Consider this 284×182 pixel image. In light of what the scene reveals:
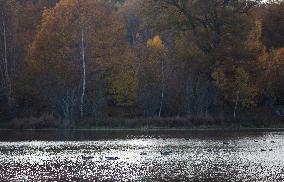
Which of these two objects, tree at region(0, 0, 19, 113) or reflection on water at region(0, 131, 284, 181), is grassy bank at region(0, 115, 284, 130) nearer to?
tree at region(0, 0, 19, 113)

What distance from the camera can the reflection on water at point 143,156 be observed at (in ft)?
112

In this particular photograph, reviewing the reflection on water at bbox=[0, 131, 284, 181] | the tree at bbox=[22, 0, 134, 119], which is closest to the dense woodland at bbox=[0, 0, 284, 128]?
the tree at bbox=[22, 0, 134, 119]

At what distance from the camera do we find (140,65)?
77125mm

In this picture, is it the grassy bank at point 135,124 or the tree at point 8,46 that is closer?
the grassy bank at point 135,124

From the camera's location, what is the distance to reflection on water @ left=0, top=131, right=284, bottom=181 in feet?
112

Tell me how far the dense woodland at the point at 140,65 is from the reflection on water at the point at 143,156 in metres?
11.2

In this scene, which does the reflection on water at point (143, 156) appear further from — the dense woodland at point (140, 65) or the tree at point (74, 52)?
the dense woodland at point (140, 65)

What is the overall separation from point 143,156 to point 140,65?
3423 cm

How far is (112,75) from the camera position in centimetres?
7631

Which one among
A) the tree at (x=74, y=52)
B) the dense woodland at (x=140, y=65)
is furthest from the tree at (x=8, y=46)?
the tree at (x=74, y=52)

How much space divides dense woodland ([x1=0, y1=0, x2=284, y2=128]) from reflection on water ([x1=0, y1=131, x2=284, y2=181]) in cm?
1121

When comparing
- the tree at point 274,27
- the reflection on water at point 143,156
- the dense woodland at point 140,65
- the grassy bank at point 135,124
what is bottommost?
the reflection on water at point 143,156

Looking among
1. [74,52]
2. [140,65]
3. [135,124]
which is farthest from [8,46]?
[135,124]

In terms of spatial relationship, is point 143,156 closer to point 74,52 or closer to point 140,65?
point 74,52
